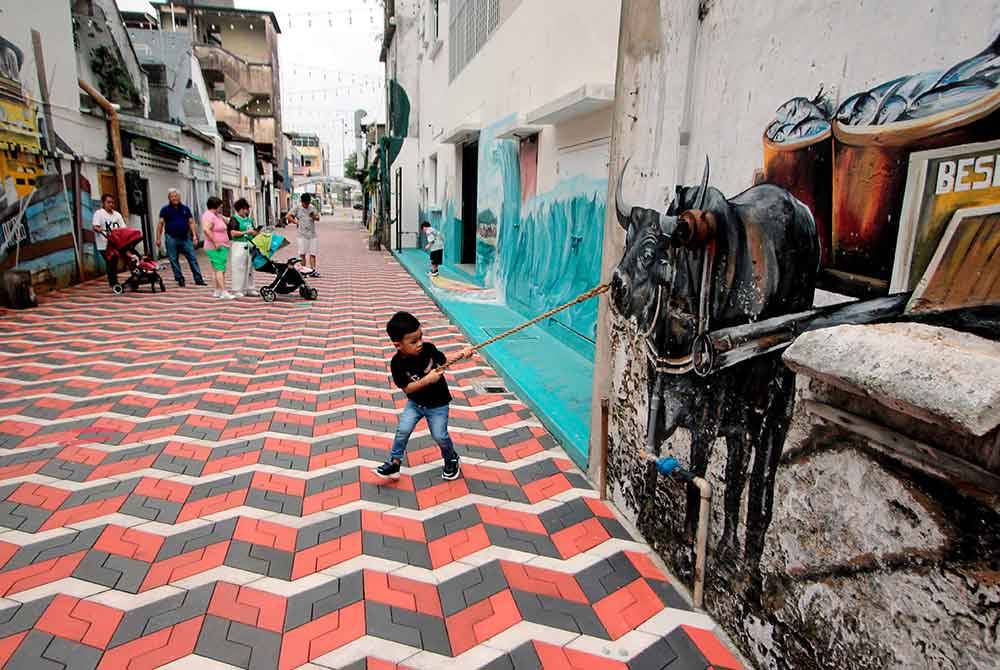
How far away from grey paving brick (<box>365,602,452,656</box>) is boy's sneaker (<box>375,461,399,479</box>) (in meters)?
1.15

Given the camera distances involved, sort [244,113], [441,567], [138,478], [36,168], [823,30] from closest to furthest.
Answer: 1. [823,30]
2. [441,567]
3. [138,478]
4. [36,168]
5. [244,113]

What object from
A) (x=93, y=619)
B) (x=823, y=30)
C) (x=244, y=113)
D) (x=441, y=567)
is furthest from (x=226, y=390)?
(x=244, y=113)

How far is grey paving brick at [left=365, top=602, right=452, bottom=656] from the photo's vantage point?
2316mm

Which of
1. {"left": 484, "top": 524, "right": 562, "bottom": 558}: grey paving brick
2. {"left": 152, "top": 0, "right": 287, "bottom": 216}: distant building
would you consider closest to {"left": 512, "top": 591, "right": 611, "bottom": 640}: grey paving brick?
{"left": 484, "top": 524, "right": 562, "bottom": 558}: grey paving brick

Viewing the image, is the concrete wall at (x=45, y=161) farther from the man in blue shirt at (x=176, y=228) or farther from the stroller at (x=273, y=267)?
the stroller at (x=273, y=267)

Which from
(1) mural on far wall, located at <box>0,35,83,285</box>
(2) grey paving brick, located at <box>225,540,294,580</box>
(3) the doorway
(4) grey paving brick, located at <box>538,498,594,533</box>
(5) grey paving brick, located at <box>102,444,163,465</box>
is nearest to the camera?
(2) grey paving brick, located at <box>225,540,294,580</box>

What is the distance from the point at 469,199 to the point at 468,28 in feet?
12.0

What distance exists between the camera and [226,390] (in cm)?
515

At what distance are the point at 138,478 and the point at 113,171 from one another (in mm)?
10666

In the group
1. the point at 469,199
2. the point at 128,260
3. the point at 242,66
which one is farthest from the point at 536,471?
the point at 242,66

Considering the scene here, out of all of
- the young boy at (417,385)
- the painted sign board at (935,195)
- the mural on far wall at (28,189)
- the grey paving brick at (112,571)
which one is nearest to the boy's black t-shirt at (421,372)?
the young boy at (417,385)

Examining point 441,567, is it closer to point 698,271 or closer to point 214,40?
point 698,271

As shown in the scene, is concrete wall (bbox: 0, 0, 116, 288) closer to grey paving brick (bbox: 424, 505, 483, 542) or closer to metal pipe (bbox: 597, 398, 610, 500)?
grey paving brick (bbox: 424, 505, 483, 542)

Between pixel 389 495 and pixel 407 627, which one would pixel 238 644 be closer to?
pixel 407 627
